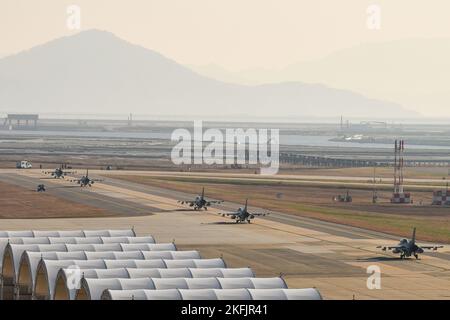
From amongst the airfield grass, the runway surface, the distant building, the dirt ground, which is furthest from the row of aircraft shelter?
the distant building

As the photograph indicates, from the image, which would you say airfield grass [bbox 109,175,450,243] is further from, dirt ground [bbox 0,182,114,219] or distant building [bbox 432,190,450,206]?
dirt ground [bbox 0,182,114,219]

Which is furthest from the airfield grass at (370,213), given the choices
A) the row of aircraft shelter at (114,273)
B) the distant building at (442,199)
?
the row of aircraft shelter at (114,273)

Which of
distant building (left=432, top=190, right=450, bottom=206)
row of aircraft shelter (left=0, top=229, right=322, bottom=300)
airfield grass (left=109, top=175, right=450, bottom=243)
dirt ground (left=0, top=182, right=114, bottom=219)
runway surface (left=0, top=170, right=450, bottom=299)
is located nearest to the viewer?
row of aircraft shelter (left=0, top=229, right=322, bottom=300)

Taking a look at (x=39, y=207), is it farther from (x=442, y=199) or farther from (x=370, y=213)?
(x=442, y=199)

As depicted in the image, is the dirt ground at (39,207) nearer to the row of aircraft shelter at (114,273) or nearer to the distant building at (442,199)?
the row of aircraft shelter at (114,273)
